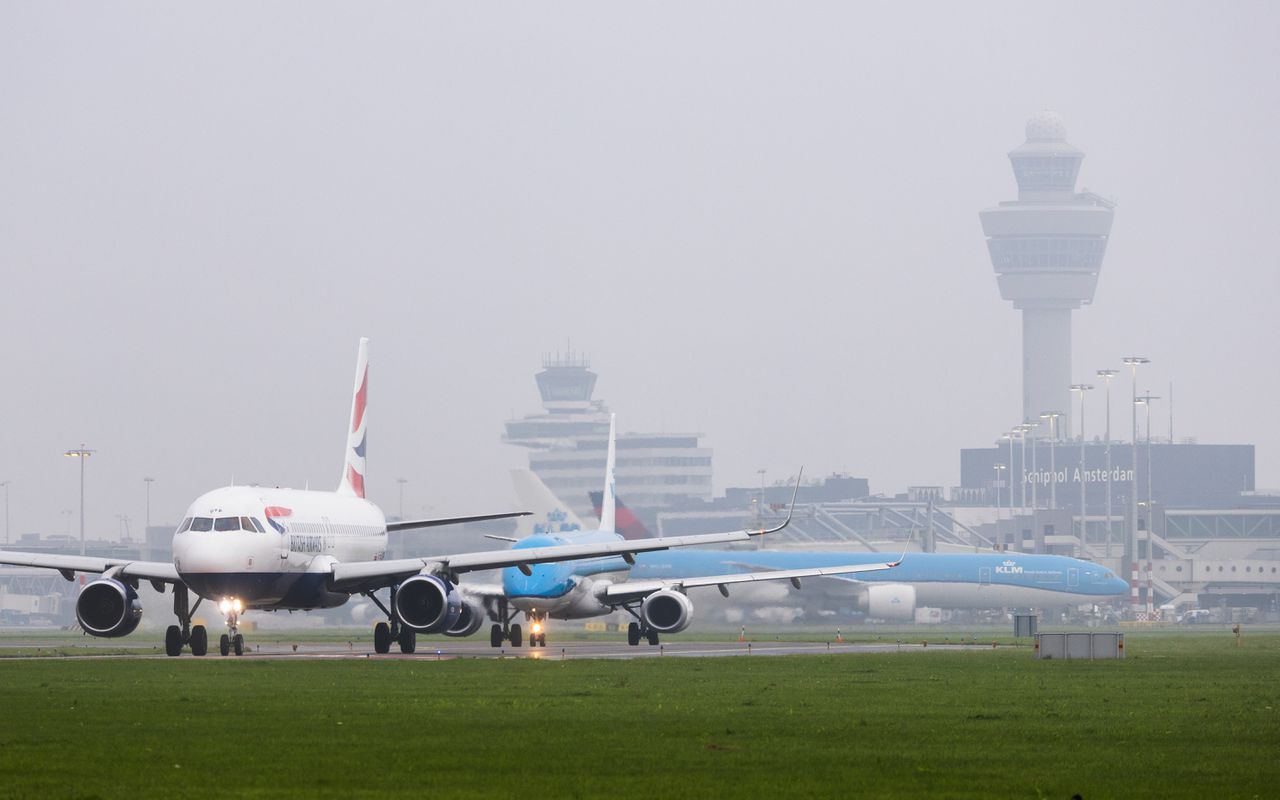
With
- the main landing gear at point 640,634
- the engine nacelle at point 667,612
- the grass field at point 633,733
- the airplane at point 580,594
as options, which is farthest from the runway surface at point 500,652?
the grass field at point 633,733

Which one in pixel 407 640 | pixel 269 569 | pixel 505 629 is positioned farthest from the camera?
pixel 505 629

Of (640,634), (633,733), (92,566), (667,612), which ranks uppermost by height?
(92,566)

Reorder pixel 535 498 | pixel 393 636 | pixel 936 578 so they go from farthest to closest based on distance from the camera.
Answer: pixel 936 578, pixel 535 498, pixel 393 636

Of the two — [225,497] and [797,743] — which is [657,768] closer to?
[797,743]

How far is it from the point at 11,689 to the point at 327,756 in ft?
43.3

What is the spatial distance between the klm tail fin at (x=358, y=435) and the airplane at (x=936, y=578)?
39856mm

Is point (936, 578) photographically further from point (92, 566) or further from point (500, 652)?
point (92, 566)

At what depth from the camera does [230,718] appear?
87.9ft

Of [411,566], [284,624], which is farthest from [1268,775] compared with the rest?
[284,624]

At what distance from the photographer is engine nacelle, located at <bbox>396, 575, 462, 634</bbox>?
48594 millimetres

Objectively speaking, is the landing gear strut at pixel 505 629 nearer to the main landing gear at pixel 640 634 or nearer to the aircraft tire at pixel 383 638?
the main landing gear at pixel 640 634

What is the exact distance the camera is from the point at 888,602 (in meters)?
108

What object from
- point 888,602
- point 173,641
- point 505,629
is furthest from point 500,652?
point 888,602

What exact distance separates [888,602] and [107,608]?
217 feet
